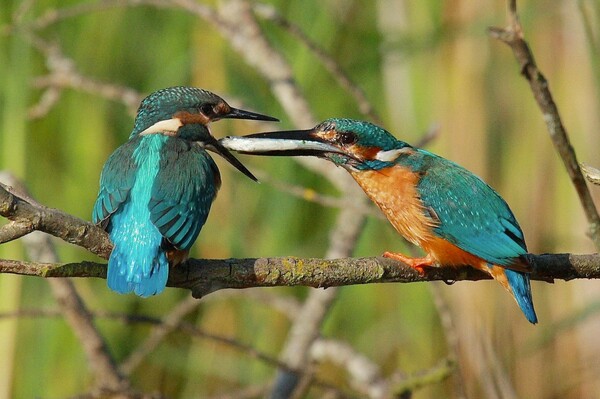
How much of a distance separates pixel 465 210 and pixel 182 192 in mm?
722

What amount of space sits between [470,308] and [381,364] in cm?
77

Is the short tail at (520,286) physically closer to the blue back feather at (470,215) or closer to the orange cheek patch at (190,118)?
the blue back feather at (470,215)

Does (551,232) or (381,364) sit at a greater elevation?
(551,232)

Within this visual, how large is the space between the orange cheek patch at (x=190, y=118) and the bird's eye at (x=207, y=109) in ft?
0.05

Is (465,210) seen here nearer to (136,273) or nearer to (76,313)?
(136,273)

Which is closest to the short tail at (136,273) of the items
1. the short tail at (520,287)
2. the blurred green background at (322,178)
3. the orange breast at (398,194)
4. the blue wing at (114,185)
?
the blue wing at (114,185)

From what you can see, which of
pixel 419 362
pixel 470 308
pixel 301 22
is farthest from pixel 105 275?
pixel 301 22

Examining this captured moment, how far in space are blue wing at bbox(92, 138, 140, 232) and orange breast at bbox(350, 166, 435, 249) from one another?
578 mm

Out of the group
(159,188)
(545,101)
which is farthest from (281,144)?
(545,101)

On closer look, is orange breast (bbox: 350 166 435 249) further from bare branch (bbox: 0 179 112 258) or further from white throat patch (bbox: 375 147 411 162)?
bare branch (bbox: 0 179 112 258)

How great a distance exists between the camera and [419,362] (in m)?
3.69

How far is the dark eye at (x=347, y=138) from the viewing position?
245cm

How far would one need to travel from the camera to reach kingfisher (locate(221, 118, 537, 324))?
234cm

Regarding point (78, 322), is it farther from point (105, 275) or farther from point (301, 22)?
point (301, 22)
